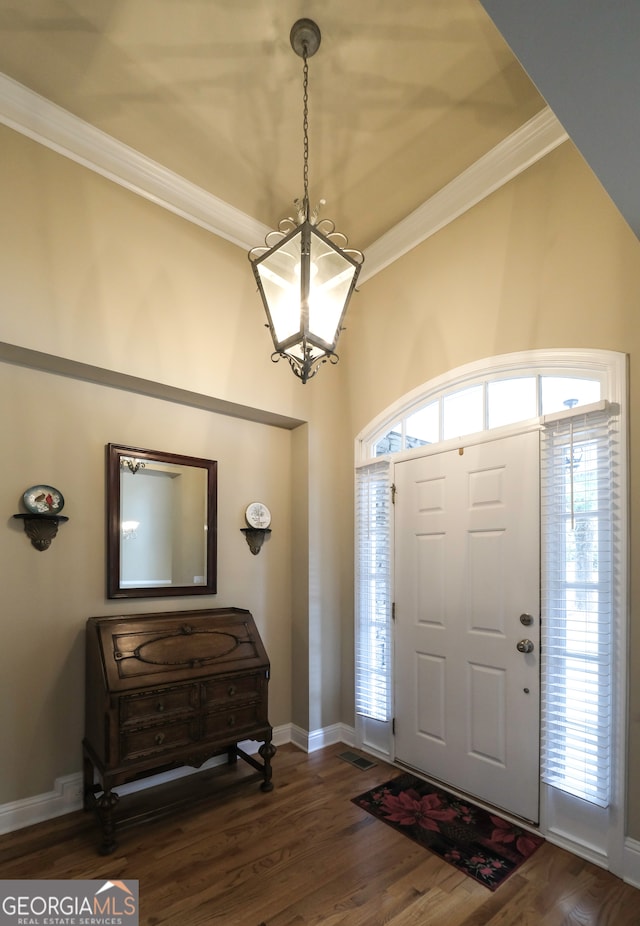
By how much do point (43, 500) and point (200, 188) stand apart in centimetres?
219

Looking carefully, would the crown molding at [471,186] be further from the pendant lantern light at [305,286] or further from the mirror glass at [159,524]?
the mirror glass at [159,524]

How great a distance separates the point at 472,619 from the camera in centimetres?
288

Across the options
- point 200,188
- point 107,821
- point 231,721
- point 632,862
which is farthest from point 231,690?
point 200,188

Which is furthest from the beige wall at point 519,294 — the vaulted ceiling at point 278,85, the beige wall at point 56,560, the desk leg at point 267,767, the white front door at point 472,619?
the desk leg at point 267,767

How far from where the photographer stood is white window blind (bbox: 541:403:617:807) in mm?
2281

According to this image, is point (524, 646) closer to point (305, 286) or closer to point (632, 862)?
point (632, 862)

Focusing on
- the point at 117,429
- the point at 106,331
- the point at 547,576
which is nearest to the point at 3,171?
the point at 106,331

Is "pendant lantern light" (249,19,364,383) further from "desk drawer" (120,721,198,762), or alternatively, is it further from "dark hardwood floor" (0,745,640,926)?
"dark hardwood floor" (0,745,640,926)

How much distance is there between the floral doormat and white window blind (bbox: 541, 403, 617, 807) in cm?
38

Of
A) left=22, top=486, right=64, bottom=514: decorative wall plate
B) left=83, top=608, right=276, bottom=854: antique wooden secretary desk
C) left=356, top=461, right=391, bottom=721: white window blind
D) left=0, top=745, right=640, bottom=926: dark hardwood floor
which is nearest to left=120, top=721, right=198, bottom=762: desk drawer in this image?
left=83, top=608, right=276, bottom=854: antique wooden secretary desk

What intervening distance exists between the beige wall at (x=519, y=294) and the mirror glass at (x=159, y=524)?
1324 mm

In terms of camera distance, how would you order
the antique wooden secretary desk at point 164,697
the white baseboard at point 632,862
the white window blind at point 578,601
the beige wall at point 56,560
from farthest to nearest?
the beige wall at point 56,560 → the antique wooden secretary desk at point 164,697 → the white window blind at point 578,601 → the white baseboard at point 632,862

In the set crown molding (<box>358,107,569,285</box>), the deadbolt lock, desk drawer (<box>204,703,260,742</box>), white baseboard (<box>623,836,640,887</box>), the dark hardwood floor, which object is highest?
crown molding (<box>358,107,569,285</box>)

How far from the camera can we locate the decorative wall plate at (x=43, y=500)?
2.63m
